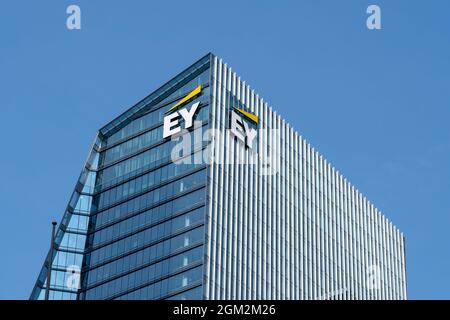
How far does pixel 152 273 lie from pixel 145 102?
26.1 meters

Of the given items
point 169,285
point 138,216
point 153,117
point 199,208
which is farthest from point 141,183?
point 169,285

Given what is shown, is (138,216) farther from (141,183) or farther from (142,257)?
(142,257)

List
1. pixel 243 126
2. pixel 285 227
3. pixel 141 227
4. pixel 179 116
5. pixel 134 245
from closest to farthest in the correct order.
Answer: pixel 134 245 → pixel 141 227 → pixel 179 116 → pixel 243 126 → pixel 285 227

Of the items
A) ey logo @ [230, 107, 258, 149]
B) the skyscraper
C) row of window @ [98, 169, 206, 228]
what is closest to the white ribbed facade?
the skyscraper

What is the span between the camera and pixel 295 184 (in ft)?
556

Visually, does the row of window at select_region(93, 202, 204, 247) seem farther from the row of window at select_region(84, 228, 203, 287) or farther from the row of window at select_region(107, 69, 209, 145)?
the row of window at select_region(107, 69, 209, 145)

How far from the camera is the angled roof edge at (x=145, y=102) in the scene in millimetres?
153875

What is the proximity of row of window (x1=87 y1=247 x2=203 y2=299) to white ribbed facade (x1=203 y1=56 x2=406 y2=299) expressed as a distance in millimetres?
2356

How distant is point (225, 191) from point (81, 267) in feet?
80.7

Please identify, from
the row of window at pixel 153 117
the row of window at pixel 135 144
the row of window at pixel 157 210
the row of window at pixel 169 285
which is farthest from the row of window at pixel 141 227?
the row of window at pixel 153 117

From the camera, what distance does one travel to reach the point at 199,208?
144 meters

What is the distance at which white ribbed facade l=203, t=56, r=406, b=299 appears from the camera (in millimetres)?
Answer: 145625
